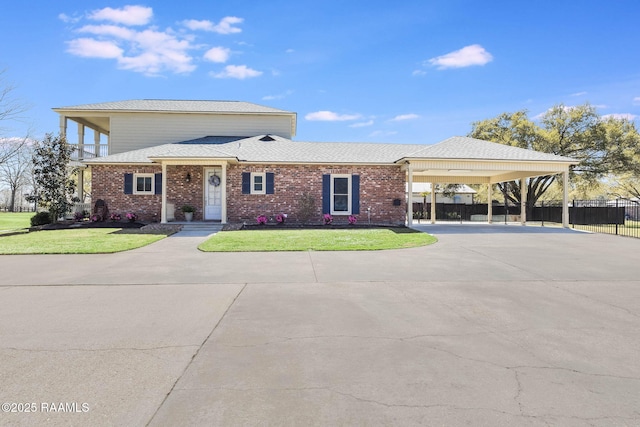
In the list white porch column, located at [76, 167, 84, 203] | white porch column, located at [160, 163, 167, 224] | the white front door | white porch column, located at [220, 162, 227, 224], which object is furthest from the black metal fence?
white porch column, located at [76, 167, 84, 203]

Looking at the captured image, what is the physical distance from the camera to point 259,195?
59.7 feet

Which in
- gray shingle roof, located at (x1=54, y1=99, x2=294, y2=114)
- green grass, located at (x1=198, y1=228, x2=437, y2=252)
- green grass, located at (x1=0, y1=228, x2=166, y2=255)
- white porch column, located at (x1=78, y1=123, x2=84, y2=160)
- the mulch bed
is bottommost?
green grass, located at (x1=0, y1=228, x2=166, y2=255)

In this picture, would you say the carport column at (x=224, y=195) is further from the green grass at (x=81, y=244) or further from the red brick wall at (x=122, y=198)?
the red brick wall at (x=122, y=198)

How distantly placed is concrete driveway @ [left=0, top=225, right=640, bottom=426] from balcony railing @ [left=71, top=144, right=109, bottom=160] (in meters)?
15.9

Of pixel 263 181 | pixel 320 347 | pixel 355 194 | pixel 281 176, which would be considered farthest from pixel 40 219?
pixel 320 347

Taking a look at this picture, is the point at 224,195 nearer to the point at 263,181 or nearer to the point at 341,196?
the point at 263,181

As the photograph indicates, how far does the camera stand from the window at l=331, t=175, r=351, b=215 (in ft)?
60.8

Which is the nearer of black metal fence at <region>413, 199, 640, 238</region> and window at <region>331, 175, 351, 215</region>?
window at <region>331, 175, 351, 215</region>

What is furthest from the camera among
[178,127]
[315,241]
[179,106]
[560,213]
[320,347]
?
[179,106]

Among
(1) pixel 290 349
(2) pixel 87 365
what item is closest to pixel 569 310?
(1) pixel 290 349

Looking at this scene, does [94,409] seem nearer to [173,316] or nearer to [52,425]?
[52,425]

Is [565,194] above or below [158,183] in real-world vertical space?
below

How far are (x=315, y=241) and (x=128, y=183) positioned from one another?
1138 cm

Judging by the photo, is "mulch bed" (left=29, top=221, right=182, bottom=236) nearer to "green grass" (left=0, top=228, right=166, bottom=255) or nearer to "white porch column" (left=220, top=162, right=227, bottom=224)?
"green grass" (left=0, top=228, right=166, bottom=255)
